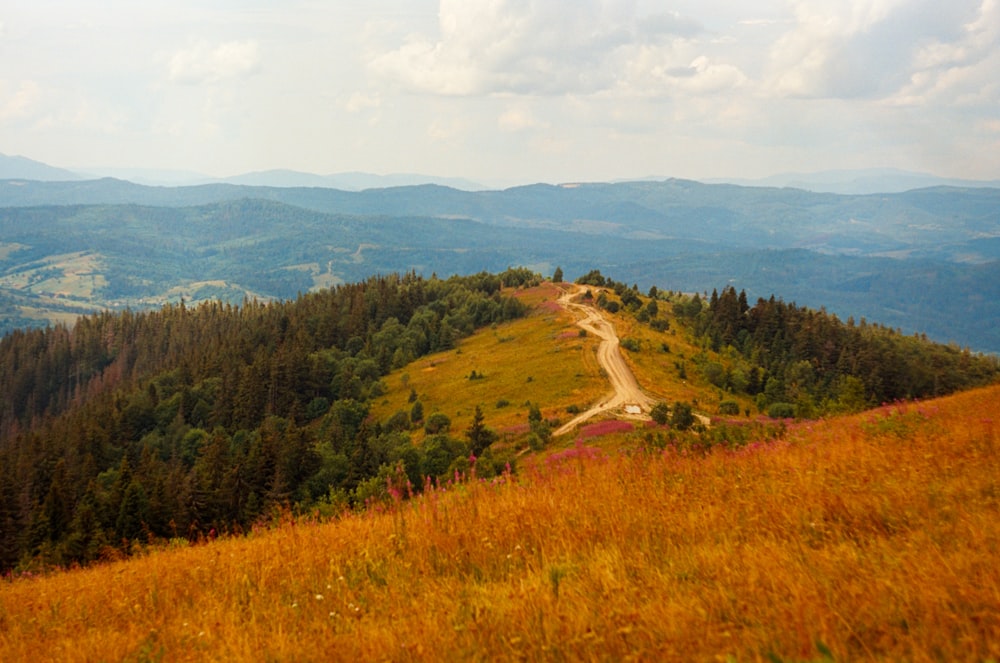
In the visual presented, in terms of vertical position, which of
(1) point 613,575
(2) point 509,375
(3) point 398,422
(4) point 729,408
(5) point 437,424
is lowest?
(3) point 398,422

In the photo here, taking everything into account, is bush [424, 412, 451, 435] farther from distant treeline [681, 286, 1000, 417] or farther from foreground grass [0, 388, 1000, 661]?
foreground grass [0, 388, 1000, 661]

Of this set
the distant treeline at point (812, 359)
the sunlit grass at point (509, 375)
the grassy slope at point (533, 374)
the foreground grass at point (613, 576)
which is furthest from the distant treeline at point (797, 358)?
the foreground grass at point (613, 576)

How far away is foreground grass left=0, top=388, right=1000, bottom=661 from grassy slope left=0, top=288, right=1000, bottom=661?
1.1 inches

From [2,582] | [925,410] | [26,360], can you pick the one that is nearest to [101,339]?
[26,360]

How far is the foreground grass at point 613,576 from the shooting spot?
188 inches

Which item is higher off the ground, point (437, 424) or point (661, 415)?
point (661, 415)

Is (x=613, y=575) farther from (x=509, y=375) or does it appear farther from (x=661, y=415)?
(x=509, y=375)

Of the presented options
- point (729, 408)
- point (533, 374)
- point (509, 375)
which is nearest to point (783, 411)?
point (729, 408)

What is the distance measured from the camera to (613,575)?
6215mm

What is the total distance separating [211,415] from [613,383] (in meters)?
72.2

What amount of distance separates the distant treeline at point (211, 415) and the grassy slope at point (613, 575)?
5727 mm

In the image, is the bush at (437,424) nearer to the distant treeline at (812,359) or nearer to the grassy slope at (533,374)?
the grassy slope at (533,374)

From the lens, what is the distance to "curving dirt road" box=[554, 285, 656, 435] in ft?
189

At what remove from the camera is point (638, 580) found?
6.19 m
